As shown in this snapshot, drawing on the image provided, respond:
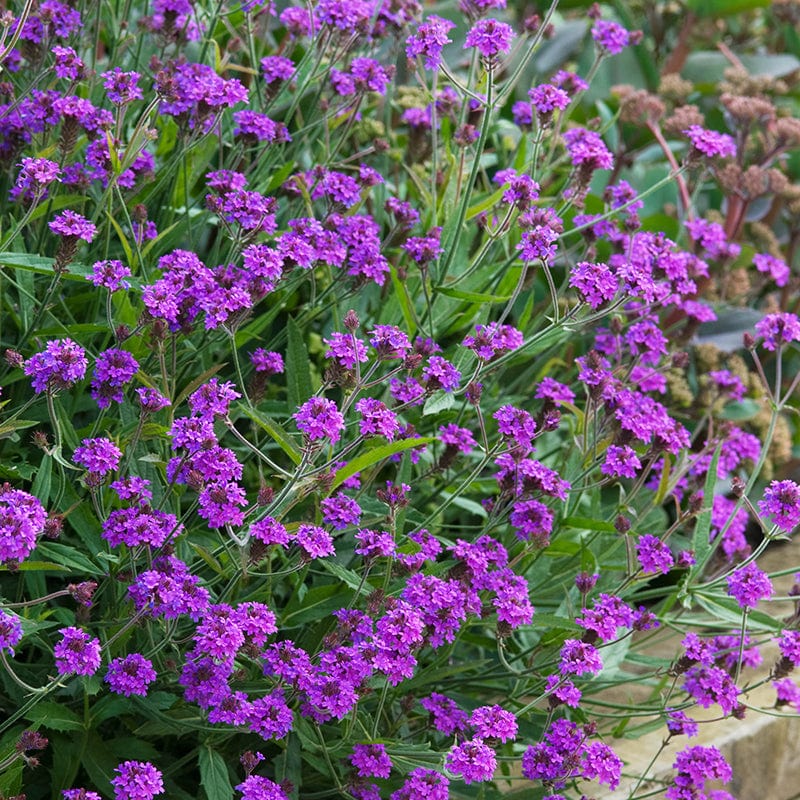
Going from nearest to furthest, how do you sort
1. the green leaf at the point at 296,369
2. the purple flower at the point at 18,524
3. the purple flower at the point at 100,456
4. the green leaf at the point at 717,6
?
the purple flower at the point at 18,524 < the purple flower at the point at 100,456 < the green leaf at the point at 296,369 < the green leaf at the point at 717,6

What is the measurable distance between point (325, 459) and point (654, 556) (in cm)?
57

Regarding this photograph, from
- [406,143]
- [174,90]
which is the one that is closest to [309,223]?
[174,90]

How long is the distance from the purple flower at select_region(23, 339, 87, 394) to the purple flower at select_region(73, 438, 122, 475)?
3.7 inches

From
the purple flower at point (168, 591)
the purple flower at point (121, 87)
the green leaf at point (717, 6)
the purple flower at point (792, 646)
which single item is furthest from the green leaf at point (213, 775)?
the green leaf at point (717, 6)

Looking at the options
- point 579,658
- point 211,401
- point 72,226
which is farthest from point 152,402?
point 579,658

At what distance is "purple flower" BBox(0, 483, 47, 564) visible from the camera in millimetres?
1515

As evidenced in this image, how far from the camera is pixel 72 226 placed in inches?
72.9

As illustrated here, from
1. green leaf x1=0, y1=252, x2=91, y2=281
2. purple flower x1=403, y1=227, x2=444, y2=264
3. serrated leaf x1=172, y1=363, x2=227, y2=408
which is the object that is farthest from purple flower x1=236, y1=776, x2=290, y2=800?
purple flower x1=403, y1=227, x2=444, y2=264

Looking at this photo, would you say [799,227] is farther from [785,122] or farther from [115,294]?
[115,294]

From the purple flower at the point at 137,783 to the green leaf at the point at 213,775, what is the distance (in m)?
0.13

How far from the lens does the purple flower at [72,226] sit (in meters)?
1.84

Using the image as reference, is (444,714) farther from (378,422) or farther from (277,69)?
(277,69)

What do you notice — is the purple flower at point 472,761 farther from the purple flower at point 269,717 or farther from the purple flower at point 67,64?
the purple flower at point 67,64

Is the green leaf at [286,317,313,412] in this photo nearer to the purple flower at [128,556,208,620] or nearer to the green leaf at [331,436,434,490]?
the green leaf at [331,436,434,490]
